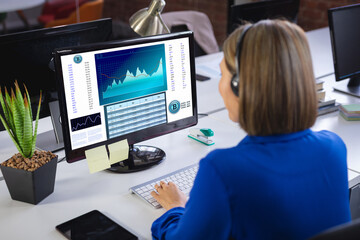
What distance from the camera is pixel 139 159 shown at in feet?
5.27

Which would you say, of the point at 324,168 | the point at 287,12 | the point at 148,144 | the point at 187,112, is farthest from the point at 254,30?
the point at 287,12

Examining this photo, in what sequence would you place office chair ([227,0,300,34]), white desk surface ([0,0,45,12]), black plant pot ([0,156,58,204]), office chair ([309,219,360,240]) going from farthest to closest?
white desk surface ([0,0,45,12]) < office chair ([227,0,300,34]) < black plant pot ([0,156,58,204]) < office chair ([309,219,360,240])

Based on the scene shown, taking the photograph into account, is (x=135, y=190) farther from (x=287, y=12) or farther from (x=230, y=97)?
(x=287, y=12)

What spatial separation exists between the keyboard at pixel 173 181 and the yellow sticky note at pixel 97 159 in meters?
0.13

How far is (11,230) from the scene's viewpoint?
124 cm

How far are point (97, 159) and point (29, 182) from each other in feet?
0.72

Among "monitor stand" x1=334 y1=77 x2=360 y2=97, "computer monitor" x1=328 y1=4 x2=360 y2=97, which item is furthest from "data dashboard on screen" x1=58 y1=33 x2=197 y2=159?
"monitor stand" x1=334 y1=77 x2=360 y2=97

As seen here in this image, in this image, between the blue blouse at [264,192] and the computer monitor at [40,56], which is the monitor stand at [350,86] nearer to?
the computer monitor at [40,56]

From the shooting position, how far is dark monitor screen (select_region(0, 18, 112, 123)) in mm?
1625

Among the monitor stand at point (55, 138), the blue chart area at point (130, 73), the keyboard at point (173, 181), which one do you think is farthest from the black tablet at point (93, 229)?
the monitor stand at point (55, 138)

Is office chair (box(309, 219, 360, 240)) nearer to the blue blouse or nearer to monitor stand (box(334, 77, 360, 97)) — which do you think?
the blue blouse

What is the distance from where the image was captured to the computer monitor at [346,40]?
215 centimetres

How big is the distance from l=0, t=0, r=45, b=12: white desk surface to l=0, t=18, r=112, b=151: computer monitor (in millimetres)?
2329

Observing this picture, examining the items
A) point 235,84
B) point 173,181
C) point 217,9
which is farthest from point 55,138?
point 217,9
